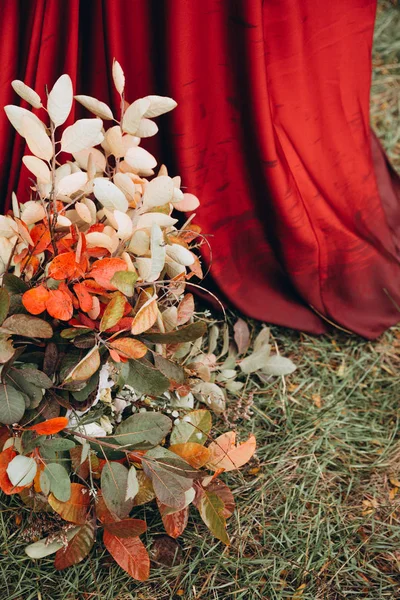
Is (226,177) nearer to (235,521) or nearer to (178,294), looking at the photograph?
(178,294)

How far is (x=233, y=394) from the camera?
1.22m

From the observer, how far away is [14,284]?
82cm

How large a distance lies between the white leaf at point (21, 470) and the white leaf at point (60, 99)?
0.45 m

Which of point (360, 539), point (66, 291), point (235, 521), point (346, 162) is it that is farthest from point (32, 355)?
point (346, 162)

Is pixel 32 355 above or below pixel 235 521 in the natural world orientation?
above

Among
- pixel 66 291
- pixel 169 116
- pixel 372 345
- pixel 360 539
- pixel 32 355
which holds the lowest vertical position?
pixel 360 539

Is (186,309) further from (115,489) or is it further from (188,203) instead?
(115,489)

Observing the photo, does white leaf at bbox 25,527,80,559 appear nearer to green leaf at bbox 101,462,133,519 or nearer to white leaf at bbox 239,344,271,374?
green leaf at bbox 101,462,133,519

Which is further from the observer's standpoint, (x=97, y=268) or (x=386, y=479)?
(x=386, y=479)

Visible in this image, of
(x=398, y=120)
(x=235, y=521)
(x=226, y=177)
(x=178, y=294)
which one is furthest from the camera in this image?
(x=398, y=120)

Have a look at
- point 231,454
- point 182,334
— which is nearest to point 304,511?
point 231,454

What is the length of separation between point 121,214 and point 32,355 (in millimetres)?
243

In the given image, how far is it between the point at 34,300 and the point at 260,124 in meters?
0.54

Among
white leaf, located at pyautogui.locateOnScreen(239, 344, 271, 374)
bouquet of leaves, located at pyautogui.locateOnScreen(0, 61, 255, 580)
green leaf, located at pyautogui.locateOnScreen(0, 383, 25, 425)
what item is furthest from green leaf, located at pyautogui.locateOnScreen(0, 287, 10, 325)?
white leaf, located at pyautogui.locateOnScreen(239, 344, 271, 374)
